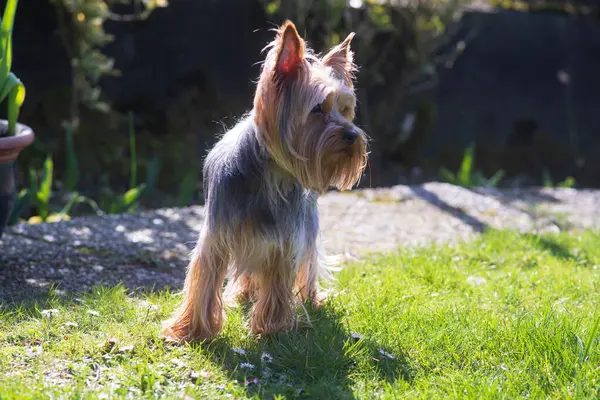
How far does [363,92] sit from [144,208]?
3.21 metres

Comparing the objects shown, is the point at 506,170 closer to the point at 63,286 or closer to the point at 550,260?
the point at 550,260

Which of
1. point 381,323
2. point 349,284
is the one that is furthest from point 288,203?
point 349,284

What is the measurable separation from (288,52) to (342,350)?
58.4 inches

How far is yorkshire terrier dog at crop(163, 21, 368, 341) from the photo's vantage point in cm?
361

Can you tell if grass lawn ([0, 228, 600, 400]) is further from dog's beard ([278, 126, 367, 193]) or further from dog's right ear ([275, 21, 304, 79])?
dog's right ear ([275, 21, 304, 79])

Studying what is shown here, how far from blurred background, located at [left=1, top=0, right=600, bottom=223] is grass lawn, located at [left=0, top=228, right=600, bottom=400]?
2133 mm

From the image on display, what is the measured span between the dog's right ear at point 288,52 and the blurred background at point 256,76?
304 cm

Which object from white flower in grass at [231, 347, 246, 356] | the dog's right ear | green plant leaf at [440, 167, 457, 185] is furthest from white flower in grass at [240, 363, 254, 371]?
green plant leaf at [440, 167, 457, 185]

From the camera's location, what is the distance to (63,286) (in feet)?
15.4

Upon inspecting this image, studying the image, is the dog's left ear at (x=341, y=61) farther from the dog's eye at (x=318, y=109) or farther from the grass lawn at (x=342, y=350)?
the grass lawn at (x=342, y=350)

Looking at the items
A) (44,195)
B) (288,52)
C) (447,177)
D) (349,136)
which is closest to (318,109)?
(349,136)

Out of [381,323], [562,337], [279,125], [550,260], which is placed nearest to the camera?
[279,125]

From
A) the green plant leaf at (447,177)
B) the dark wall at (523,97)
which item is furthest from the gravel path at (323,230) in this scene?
the dark wall at (523,97)

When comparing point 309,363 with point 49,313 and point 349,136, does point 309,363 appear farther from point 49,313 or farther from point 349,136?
point 49,313
